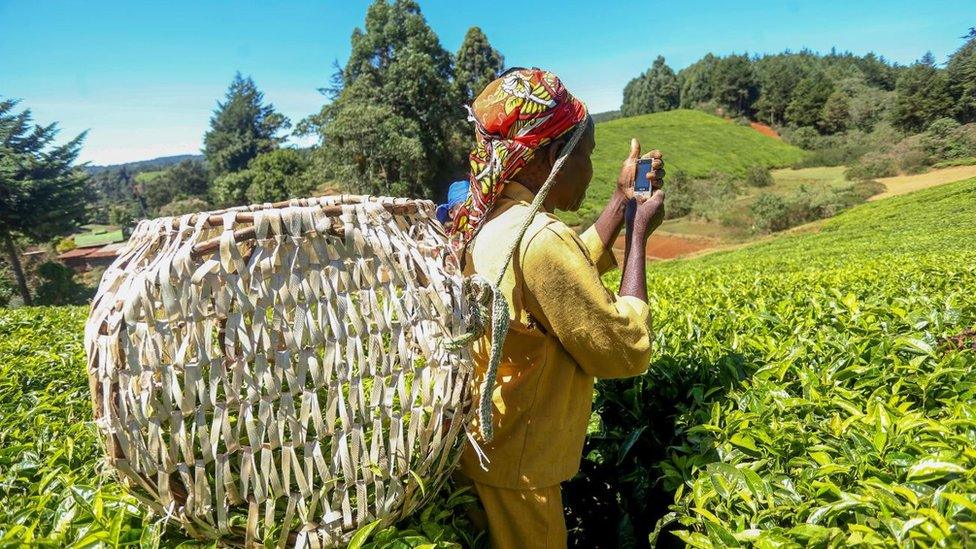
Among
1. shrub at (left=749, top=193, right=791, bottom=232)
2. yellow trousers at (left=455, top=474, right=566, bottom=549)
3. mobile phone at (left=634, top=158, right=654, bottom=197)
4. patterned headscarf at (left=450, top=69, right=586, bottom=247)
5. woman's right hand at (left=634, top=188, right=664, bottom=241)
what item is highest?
patterned headscarf at (left=450, top=69, right=586, bottom=247)

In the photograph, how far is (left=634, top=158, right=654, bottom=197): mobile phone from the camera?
1.59 m

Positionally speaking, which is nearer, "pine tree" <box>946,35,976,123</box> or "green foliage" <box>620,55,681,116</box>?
"pine tree" <box>946,35,976,123</box>

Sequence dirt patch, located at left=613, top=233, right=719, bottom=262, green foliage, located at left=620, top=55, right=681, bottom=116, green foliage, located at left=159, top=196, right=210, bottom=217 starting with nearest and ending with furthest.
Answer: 1. dirt patch, located at left=613, top=233, right=719, bottom=262
2. green foliage, located at left=159, top=196, right=210, bottom=217
3. green foliage, located at left=620, top=55, right=681, bottom=116

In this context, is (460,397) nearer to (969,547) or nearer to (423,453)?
(423,453)

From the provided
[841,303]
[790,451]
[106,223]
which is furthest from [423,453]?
[106,223]

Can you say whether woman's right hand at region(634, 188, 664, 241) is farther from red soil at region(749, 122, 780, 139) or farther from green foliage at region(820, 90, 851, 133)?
red soil at region(749, 122, 780, 139)

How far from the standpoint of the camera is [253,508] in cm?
112

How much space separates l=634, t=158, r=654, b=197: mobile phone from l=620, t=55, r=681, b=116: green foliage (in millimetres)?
80195

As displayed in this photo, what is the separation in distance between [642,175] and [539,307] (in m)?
0.54

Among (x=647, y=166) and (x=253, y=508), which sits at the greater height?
(x=647, y=166)

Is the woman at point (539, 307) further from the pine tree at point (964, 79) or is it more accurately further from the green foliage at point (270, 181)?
the pine tree at point (964, 79)

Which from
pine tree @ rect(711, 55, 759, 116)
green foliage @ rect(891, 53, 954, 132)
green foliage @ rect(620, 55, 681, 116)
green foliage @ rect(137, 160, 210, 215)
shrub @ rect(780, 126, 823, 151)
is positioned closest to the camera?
green foliage @ rect(891, 53, 954, 132)

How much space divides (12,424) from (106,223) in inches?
3480

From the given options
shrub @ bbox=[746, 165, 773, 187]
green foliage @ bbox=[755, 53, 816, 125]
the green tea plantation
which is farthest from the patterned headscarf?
green foliage @ bbox=[755, 53, 816, 125]
